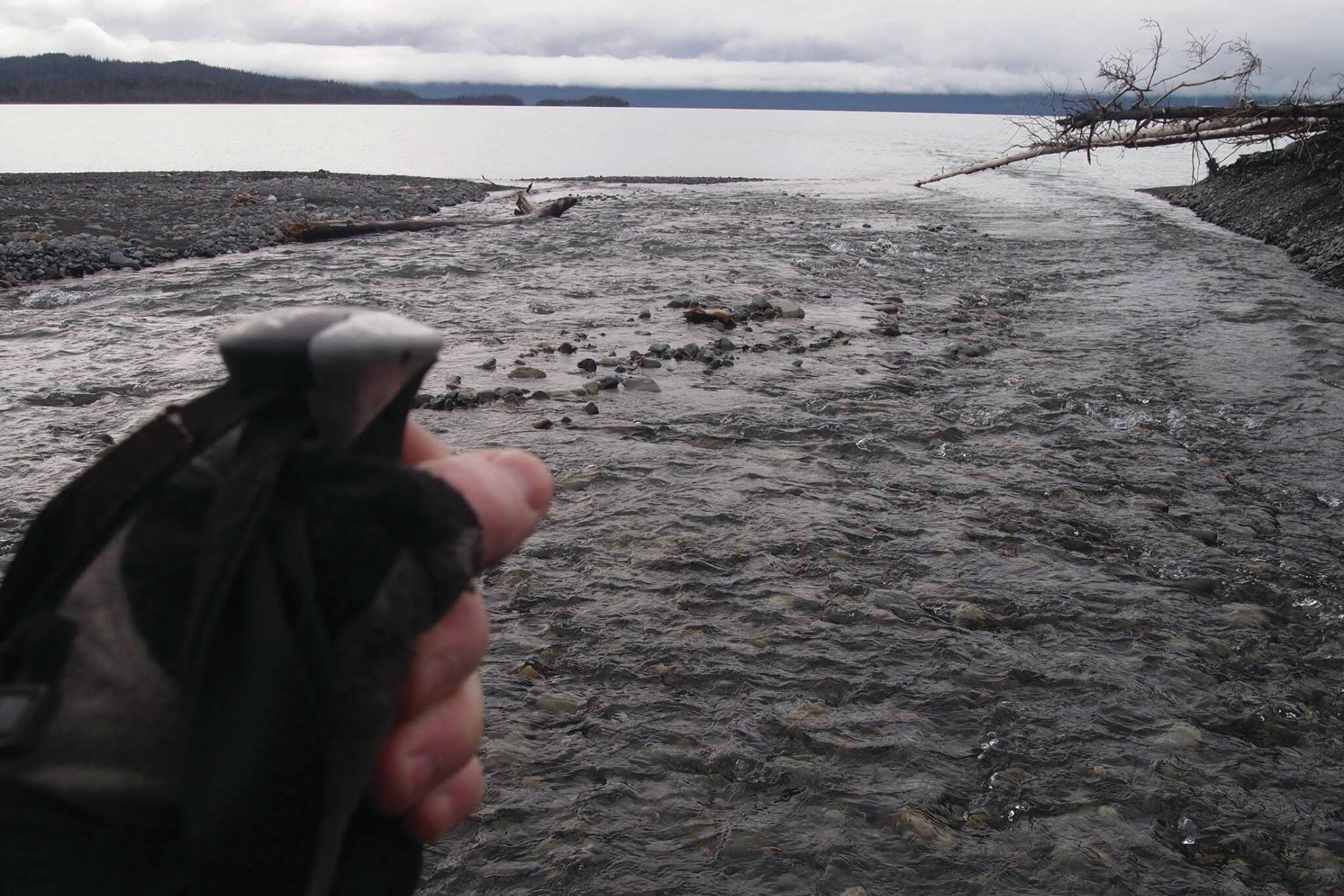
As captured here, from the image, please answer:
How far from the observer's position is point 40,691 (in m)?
0.94

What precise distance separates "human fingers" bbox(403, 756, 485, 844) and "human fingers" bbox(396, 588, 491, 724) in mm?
150

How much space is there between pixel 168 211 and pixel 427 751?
29070 millimetres

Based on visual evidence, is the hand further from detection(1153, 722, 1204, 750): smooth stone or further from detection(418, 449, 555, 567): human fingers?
detection(1153, 722, 1204, 750): smooth stone

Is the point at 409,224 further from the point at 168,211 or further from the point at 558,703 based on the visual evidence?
the point at 558,703

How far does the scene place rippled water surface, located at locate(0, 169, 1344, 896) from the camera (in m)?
3.31

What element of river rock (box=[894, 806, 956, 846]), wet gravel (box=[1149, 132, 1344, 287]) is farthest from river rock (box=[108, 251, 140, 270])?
wet gravel (box=[1149, 132, 1344, 287])

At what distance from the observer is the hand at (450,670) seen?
115 cm

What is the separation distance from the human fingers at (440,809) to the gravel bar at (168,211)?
56.5 ft

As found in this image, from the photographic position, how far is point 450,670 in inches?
46.8

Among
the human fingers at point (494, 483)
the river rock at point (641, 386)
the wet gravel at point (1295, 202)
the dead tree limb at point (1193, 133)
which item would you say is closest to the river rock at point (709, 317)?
the river rock at point (641, 386)

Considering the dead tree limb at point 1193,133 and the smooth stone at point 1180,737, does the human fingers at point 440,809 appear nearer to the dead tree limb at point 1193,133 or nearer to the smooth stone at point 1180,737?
the smooth stone at point 1180,737

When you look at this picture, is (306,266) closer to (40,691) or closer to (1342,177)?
(40,691)

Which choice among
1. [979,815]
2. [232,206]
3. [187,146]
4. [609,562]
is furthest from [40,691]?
[187,146]

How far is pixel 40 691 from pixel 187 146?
97.0 m
